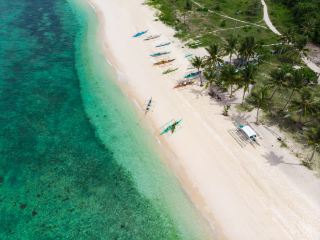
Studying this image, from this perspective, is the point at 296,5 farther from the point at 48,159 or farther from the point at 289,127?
the point at 48,159

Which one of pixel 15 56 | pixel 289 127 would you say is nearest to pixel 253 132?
pixel 289 127

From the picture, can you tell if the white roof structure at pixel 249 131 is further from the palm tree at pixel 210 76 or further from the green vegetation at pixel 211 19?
the green vegetation at pixel 211 19

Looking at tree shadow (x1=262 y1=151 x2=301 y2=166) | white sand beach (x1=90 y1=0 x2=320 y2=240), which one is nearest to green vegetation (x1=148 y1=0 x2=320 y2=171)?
tree shadow (x1=262 y1=151 x2=301 y2=166)

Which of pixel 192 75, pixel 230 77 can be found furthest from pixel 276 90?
pixel 192 75

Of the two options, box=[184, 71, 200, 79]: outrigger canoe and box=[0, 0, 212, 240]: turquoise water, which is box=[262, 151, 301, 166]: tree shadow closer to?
box=[0, 0, 212, 240]: turquoise water

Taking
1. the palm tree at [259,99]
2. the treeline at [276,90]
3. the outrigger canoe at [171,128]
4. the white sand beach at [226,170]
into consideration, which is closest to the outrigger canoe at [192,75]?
the treeline at [276,90]
